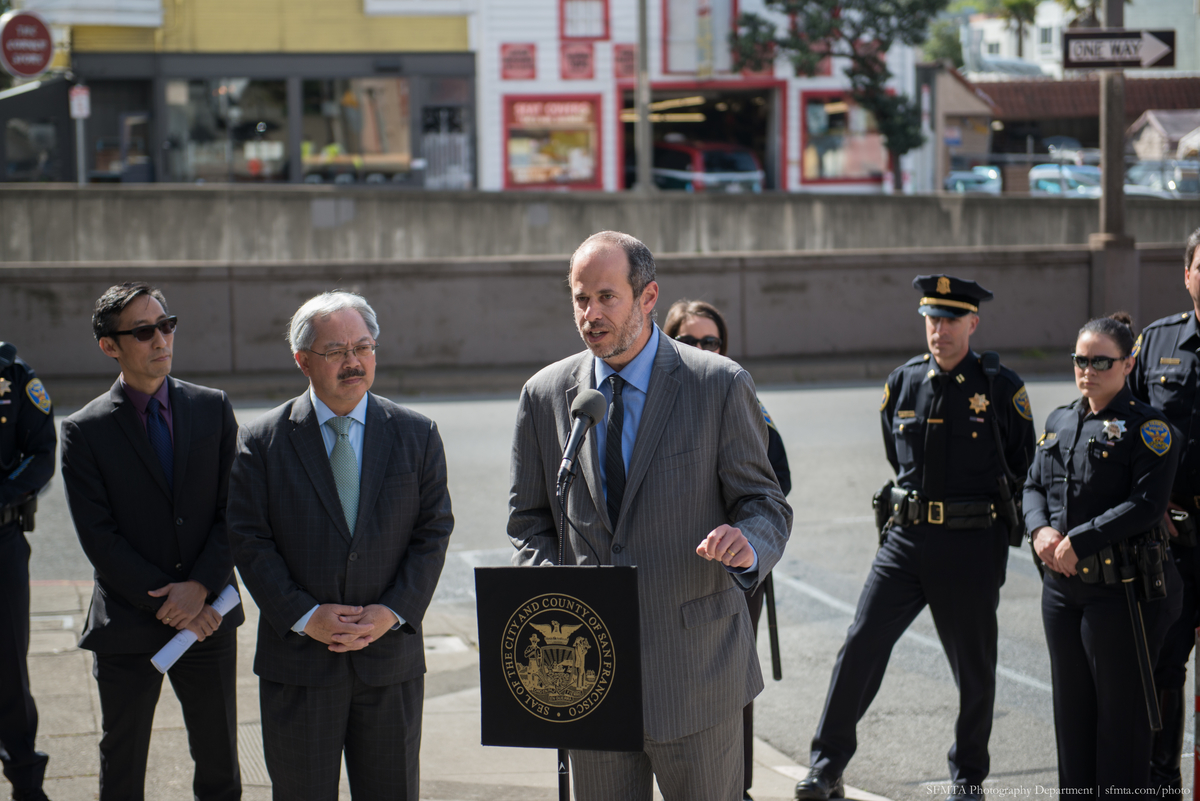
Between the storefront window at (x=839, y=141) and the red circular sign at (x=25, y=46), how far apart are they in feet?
68.0

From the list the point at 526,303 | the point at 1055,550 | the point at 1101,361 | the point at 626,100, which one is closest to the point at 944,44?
the point at 626,100

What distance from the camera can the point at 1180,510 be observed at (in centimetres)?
506

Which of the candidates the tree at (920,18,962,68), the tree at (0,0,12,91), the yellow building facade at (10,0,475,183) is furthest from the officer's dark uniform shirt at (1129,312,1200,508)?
the tree at (920,18,962,68)

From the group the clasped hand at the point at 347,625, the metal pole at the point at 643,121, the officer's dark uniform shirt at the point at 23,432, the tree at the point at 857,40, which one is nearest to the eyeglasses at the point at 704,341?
the clasped hand at the point at 347,625

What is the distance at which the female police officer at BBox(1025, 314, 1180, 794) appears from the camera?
15.2ft

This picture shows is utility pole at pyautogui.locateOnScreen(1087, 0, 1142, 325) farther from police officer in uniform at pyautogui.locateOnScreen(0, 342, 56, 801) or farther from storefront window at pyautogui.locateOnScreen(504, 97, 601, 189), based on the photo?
storefront window at pyautogui.locateOnScreen(504, 97, 601, 189)

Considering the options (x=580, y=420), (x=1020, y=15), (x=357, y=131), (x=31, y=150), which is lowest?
(x=580, y=420)

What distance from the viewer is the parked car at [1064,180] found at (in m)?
35.8

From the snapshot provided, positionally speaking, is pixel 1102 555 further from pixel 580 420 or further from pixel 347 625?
pixel 347 625

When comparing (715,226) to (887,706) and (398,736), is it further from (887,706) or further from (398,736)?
(398,736)

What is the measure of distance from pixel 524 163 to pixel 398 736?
101ft

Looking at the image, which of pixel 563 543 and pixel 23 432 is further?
pixel 23 432

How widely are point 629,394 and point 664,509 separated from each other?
0.35 metres

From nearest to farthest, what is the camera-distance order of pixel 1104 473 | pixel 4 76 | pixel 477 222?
pixel 1104 473 < pixel 477 222 < pixel 4 76
